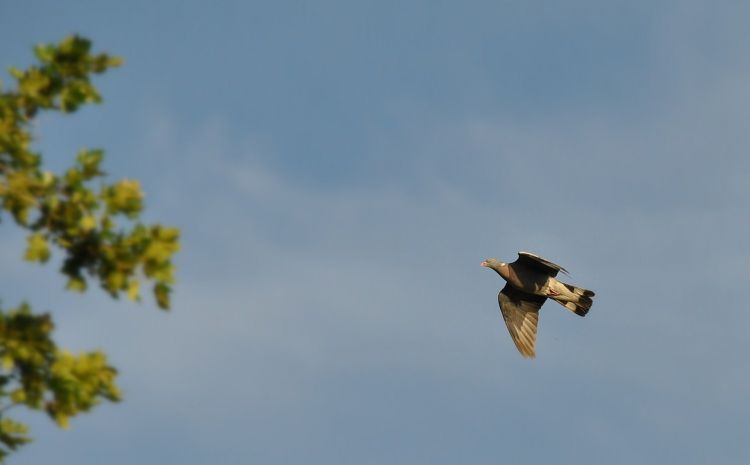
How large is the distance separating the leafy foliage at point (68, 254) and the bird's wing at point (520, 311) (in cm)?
2645

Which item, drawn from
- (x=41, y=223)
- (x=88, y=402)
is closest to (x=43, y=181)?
(x=41, y=223)

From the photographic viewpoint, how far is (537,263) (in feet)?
109

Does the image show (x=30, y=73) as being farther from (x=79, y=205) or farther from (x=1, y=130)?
(x=79, y=205)

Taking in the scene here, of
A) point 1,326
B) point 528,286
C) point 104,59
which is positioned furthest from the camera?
point 528,286

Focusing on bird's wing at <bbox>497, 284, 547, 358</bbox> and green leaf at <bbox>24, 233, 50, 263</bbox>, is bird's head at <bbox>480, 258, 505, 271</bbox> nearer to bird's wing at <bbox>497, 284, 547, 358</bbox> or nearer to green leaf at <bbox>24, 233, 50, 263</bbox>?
bird's wing at <bbox>497, 284, 547, 358</bbox>

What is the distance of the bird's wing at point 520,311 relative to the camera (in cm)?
3512

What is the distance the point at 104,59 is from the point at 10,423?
10.6 feet

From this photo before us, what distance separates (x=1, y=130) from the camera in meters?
9.58

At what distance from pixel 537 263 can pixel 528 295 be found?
6.78 ft

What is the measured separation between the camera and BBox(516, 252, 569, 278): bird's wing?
3267 cm

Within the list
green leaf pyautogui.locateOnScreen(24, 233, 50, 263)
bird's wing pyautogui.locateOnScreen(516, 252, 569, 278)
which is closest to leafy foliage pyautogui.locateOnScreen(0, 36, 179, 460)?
green leaf pyautogui.locateOnScreen(24, 233, 50, 263)

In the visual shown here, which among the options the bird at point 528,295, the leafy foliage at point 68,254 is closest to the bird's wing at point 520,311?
the bird at point 528,295

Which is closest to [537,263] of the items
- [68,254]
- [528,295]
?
[528,295]

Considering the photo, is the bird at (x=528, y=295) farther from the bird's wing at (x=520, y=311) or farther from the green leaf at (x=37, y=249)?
the green leaf at (x=37, y=249)
